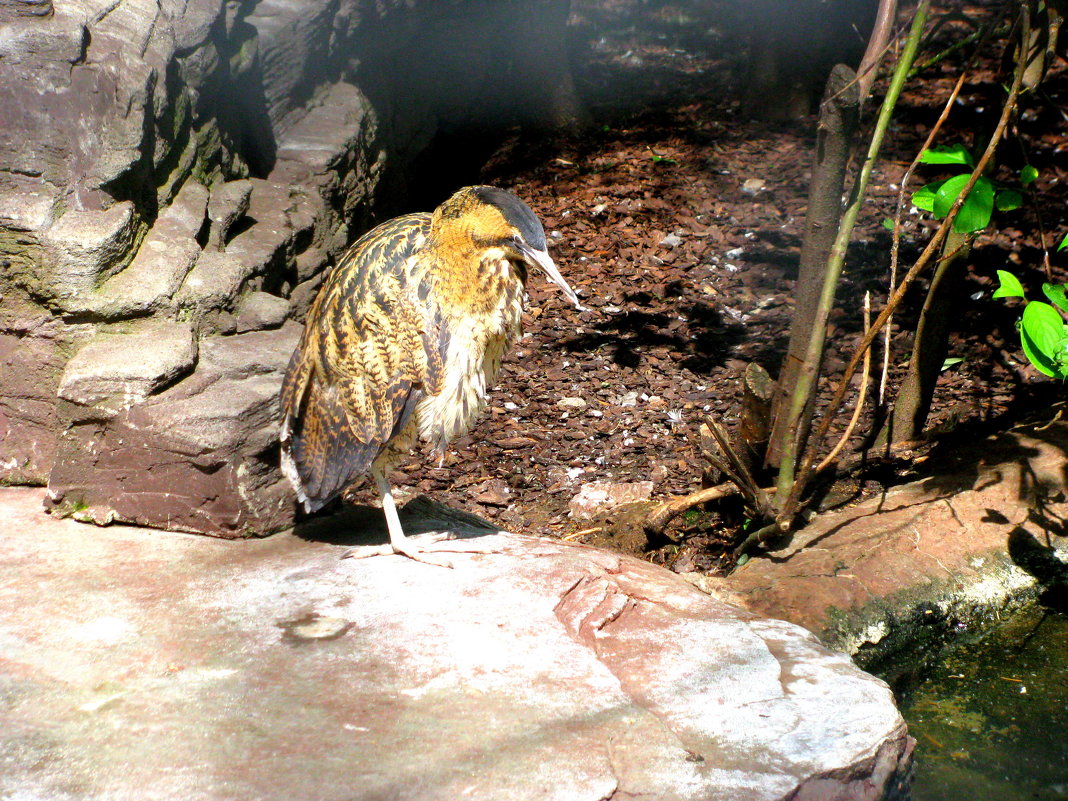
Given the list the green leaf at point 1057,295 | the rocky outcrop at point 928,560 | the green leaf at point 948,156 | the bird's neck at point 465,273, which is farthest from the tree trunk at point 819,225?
the bird's neck at point 465,273

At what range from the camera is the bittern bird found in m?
3.40

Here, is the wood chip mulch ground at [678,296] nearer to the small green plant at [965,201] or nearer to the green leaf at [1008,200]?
the green leaf at [1008,200]

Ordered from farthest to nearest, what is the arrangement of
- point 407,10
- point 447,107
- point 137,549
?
point 447,107
point 407,10
point 137,549

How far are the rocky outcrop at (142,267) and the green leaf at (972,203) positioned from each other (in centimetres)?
283

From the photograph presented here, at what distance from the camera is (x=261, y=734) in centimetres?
245

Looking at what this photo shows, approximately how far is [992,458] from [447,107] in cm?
608

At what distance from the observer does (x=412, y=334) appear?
342 centimetres

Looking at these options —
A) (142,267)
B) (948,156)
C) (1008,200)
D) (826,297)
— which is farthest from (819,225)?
(142,267)

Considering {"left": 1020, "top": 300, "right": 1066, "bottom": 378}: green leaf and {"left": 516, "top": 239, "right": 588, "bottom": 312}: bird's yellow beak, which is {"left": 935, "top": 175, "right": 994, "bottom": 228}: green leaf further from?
{"left": 516, "top": 239, "right": 588, "bottom": 312}: bird's yellow beak

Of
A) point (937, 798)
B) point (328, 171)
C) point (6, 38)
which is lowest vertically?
point (937, 798)

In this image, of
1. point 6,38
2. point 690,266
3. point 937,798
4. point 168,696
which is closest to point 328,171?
point 6,38

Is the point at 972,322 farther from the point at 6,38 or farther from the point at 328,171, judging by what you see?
the point at 6,38

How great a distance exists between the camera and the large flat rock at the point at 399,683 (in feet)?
7.55

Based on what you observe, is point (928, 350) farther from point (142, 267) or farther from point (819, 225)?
point (142, 267)
